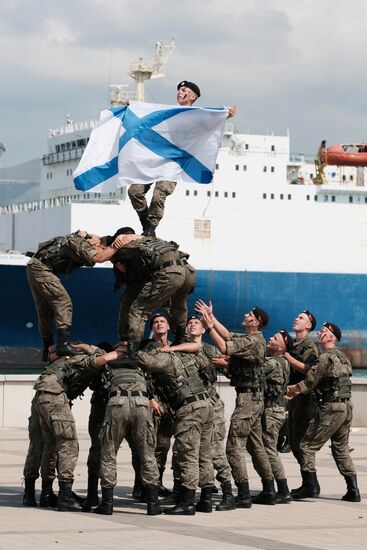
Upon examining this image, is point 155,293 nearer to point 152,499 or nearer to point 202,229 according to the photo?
point 152,499

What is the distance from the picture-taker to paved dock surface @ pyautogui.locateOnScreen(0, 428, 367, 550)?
7719 millimetres

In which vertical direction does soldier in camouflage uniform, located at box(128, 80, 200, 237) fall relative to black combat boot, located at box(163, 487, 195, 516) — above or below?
above

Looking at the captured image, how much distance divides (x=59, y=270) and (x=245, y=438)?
188cm

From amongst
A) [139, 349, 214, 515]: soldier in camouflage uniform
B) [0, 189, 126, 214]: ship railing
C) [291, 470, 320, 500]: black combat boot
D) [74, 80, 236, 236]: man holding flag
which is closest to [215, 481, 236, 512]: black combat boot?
[139, 349, 214, 515]: soldier in camouflage uniform

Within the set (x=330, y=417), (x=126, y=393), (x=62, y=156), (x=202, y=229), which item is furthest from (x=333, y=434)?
(x=62, y=156)

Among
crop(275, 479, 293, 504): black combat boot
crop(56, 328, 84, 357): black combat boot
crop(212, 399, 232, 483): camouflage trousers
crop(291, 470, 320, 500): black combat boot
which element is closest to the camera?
crop(56, 328, 84, 357): black combat boot

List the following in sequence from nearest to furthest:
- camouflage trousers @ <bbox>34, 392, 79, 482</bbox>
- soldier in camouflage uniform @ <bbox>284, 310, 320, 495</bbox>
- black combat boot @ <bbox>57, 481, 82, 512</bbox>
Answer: black combat boot @ <bbox>57, 481, 82, 512</bbox>
camouflage trousers @ <bbox>34, 392, 79, 482</bbox>
soldier in camouflage uniform @ <bbox>284, 310, 320, 495</bbox>

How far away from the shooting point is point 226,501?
9648 mm

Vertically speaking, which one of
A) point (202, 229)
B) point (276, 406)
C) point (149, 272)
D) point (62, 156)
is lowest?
point (276, 406)

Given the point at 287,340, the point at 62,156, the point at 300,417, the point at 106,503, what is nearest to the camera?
the point at 106,503

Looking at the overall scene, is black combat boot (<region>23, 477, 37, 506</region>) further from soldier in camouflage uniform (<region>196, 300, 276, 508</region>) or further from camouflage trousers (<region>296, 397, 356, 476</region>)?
camouflage trousers (<region>296, 397, 356, 476</region>)

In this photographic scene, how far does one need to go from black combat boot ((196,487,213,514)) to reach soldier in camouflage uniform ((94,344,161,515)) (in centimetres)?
41

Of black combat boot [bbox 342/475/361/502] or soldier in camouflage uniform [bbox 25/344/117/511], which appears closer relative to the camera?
soldier in camouflage uniform [bbox 25/344/117/511]

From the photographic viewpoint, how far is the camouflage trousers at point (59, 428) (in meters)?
9.40
